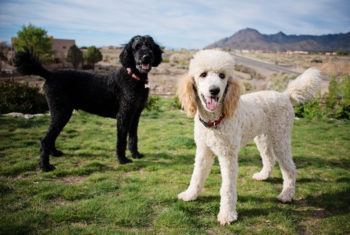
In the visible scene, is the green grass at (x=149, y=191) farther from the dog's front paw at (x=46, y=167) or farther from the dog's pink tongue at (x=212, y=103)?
the dog's pink tongue at (x=212, y=103)


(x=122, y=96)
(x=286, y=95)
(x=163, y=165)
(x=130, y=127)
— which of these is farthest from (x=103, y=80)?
(x=286, y=95)

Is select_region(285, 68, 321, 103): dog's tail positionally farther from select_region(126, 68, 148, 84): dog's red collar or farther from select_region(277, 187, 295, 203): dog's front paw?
select_region(126, 68, 148, 84): dog's red collar

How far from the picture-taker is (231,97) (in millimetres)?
3977

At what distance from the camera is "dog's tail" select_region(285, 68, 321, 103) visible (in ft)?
16.6

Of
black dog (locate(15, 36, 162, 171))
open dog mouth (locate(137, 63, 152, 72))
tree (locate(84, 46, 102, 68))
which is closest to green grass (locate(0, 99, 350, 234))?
black dog (locate(15, 36, 162, 171))

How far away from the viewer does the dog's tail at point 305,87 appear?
5.07m

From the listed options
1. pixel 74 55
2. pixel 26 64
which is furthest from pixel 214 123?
pixel 74 55

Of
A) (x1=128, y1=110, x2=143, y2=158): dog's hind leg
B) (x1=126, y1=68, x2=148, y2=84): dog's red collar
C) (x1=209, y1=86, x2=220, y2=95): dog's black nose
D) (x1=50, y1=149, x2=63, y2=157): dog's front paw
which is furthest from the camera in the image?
(x1=128, y1=110, x2=143, y2=158): dog's hind leg

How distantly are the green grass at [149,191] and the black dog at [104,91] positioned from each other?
641mm

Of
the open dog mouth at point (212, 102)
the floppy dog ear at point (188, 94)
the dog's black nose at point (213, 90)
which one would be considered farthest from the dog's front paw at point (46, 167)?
the dog's black nose at point (213, 90)

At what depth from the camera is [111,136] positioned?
837 cm

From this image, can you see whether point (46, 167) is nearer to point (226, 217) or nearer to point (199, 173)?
point (199, 173)

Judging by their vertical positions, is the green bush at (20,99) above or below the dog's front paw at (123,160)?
above

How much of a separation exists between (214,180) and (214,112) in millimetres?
1937
